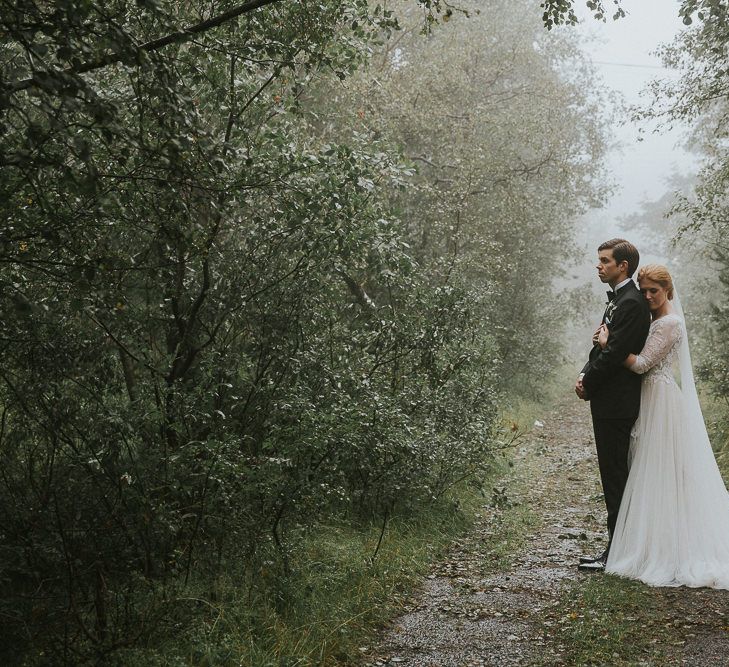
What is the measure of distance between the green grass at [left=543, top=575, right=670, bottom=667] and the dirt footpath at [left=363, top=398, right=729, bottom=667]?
0.02 metres

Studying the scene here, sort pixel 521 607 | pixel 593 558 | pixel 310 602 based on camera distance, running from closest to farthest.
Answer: pixel 310 602 → pixel 521 607 → pixel 593 558

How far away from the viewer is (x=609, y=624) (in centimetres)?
521

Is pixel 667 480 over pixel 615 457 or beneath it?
beneath

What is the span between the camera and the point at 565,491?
10781 millimetres

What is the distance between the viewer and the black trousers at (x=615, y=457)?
21.6 ft

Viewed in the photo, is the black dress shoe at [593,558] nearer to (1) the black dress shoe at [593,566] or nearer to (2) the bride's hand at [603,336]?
(1) the black dress shoe at [593,566]

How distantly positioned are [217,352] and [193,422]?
1.93ft

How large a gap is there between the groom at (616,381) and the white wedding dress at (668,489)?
11cm

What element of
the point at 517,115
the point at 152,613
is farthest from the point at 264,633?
the point at 517,115

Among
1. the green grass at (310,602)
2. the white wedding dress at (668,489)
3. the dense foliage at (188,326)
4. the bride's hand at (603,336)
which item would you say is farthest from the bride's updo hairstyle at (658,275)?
the green grass at (310,602)

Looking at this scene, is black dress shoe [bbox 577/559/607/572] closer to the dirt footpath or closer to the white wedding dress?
the dirt footpath

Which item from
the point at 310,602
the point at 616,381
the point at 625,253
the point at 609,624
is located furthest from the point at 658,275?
the point at 310,602

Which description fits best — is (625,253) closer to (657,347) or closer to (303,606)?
(657,347)

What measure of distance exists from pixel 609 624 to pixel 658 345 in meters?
2.37
